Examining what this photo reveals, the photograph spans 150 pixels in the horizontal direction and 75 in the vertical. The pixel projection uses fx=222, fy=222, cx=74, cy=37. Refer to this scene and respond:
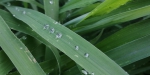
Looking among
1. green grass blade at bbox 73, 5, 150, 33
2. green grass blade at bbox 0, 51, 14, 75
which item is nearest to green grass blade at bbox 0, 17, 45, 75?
green grass blade at bbox 0, 51, 14, 75

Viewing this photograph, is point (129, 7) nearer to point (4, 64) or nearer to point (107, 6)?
point (107, 6)

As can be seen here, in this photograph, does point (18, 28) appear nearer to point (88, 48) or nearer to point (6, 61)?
point (6, 61)

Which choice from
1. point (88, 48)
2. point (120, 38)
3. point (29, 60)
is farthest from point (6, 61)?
point (120, 38)

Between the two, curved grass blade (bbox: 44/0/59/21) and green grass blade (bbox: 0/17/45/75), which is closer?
Answer: green grass blade (bbox: 0/17/45/75)

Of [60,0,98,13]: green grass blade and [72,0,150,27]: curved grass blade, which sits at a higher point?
[60,0,98,13]: green grass blade

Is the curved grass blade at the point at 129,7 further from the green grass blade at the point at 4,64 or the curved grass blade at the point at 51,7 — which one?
the green grass blade at the point at 4,64

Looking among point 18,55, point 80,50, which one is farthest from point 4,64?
point 80,50

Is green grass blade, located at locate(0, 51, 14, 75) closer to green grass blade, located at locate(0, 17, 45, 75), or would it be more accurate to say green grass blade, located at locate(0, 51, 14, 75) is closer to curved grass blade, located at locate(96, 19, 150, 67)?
green grass blade, located at locate(0, 17, 45, 75)

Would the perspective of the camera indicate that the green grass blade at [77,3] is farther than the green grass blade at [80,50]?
Yes

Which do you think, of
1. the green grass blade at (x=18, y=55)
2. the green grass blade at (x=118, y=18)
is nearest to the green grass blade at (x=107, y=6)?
the green grass blade at (x=118, y=18)
